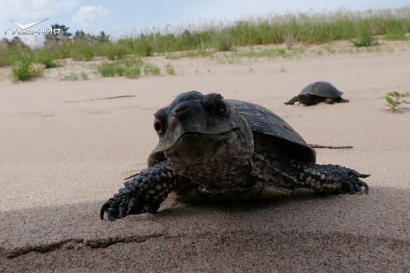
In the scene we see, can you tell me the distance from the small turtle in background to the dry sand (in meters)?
0.15

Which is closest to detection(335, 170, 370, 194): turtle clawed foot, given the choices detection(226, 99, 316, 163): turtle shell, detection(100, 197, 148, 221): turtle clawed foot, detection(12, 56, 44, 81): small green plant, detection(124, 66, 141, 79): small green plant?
detection(226, 99, 316, 163): turtle shell

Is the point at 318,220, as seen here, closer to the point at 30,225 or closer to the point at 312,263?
the point at 312,263

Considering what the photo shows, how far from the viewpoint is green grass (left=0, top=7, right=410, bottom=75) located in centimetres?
1224

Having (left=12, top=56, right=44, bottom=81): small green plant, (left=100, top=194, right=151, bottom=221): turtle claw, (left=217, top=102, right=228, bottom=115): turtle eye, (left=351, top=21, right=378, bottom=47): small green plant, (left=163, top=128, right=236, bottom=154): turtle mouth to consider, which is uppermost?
(left=351, top=21, right=378, bottom=47): small green plant

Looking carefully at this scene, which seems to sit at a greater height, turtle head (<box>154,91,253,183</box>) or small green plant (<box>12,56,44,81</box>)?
small green plant (<box>12,56,44,81</box>)

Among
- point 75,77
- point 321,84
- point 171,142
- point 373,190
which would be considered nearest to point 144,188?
point 171,142

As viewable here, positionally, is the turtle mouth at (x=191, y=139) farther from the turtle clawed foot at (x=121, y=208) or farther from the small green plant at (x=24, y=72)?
the small green plant at (x=24, y=72)

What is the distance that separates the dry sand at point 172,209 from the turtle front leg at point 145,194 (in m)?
0.07

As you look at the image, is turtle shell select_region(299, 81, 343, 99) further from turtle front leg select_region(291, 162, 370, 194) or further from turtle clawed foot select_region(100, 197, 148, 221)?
turtle clawed foot select_region(100, 197, 148, 221)

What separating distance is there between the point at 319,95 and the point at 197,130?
536 cm

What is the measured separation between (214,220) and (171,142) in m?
0.55

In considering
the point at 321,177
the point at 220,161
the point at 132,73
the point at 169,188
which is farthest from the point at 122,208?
the point at 132,73

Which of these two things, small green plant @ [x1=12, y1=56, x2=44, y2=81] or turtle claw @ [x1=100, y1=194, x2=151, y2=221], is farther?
small green plant @ [x1=12, y1=56, x2=44, y2=81]

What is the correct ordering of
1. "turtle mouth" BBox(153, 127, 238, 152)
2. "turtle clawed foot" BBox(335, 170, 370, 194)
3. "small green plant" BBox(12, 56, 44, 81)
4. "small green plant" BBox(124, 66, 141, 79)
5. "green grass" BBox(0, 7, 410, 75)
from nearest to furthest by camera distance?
"turtle mouth" BBox(153, 127, 238, 152)
"turtle clawed foot" BBox(335, 170, 370, 194)
"small green plant" BBox(124, 66, 141, 79)
"small green plant" BBox(12, 56, 44, 81)
"green grass" BBox(0, 7, 410, 75)
